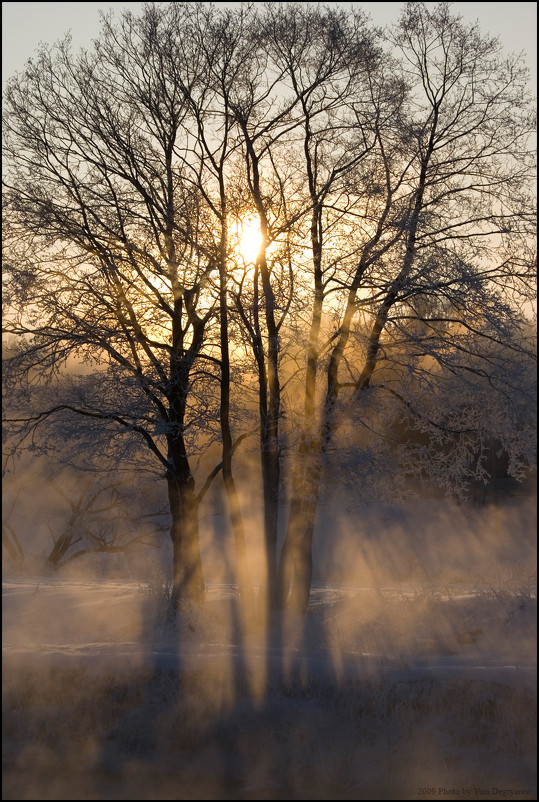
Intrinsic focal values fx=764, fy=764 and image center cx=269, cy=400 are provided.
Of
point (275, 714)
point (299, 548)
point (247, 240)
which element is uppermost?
point (247, 240)

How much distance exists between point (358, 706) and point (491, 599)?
3684mm

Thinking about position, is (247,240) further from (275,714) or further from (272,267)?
(275,714)

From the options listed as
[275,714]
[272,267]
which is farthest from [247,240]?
[275,714]

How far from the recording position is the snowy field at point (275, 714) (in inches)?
265

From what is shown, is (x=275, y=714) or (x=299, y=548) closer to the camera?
(x=275, y=714)

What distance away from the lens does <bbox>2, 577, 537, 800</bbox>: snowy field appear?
6723 millimetres

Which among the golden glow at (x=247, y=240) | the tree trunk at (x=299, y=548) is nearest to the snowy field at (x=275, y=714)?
the tree trunk at (x=299, y=548)

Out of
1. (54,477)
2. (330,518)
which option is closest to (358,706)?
(54,477)

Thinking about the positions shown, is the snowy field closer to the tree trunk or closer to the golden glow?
the tree trunk

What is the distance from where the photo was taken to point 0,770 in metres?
6.85

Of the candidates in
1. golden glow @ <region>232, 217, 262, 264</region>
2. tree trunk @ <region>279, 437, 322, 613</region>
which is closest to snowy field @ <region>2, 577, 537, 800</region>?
tree trunk @ <region>279, 437, 322, 613</region>

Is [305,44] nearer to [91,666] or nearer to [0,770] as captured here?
[91,666]

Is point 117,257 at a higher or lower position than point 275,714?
higher

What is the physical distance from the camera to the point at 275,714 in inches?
305
